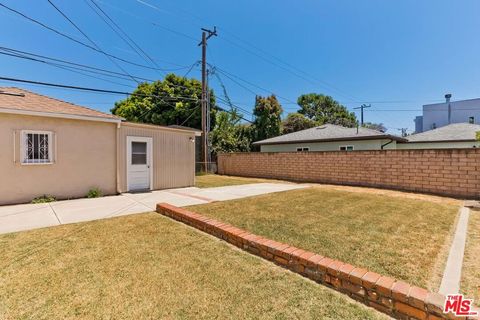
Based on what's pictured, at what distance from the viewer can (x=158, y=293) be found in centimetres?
240

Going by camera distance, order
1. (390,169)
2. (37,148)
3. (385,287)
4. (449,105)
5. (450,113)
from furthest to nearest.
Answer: (449,105)
(450,113)
(390,169)
(37,148)
(385,287)

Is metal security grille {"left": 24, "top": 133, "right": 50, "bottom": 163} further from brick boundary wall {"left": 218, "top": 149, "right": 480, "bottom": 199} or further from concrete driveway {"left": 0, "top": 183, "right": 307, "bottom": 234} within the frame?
brick boundary wall {"left": 218, "top": 149, "right": 480, "bottom": 199}

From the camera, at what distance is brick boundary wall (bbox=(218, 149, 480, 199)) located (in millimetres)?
8004

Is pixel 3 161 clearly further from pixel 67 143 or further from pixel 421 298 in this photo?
pixel 421 298

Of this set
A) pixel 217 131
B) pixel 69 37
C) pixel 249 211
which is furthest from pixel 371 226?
pixel 217 131

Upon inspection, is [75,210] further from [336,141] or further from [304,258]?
[336,141]

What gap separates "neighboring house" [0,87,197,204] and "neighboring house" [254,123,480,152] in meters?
11.0

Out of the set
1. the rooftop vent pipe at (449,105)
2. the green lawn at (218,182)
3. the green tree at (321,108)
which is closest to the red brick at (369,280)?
the green lawn at (218,182)

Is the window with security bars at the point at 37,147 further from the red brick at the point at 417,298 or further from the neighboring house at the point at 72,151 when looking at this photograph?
the red brick at the point at 417,298

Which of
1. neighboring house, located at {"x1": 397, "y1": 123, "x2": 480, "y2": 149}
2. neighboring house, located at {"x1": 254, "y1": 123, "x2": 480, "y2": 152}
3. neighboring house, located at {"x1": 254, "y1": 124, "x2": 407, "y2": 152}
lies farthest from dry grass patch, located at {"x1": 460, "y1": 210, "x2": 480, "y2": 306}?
neighboring house, located at {"x1": 397, "y1": 123, "x2": 480, "y2": 149}

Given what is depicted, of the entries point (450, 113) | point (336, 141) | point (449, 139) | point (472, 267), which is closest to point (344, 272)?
point (472, 267)

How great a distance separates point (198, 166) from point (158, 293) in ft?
51.7

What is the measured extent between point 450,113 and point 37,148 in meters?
47.9

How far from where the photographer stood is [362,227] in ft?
14.4
